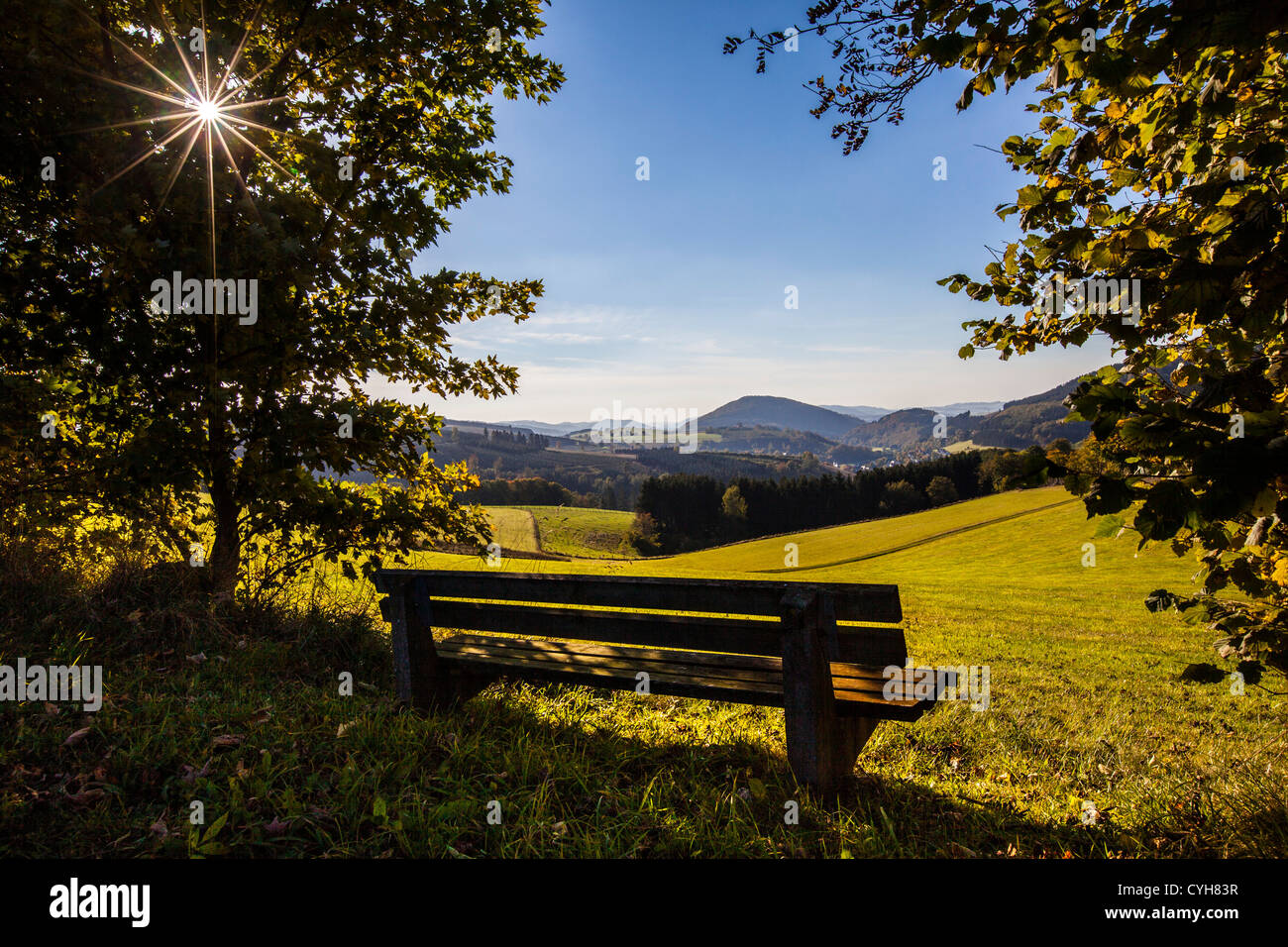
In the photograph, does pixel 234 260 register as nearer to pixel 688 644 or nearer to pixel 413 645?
pixel 413 645

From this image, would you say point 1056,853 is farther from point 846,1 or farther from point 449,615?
point 846,1

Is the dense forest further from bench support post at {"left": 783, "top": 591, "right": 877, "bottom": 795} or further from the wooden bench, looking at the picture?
bench support post at {"left": 783, "top": 591, "right": 877, "bottom": 795}

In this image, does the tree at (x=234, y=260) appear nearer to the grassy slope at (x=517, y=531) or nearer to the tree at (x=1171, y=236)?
the tree at (x=1171, y=236)

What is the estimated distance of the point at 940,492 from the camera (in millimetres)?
92125

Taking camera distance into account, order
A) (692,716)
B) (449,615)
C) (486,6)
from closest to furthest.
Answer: (449,615), (692,716), (486,6)

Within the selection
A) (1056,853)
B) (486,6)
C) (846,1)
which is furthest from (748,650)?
(486,6)

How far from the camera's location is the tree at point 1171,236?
7.11 feet

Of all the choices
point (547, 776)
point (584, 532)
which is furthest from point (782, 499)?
point (547, 776)

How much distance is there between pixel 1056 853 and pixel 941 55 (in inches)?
160

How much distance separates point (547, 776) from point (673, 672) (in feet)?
3.38

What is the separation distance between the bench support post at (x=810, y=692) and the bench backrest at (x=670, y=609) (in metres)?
0.06

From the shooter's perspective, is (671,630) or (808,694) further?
(671,630)

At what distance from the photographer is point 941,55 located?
2.52 meters

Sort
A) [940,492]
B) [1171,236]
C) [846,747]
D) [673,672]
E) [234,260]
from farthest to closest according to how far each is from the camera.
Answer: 1. [940,492]
2. [234,260]
3. [673,672]
4. [846,747]
5. [1171,236]
